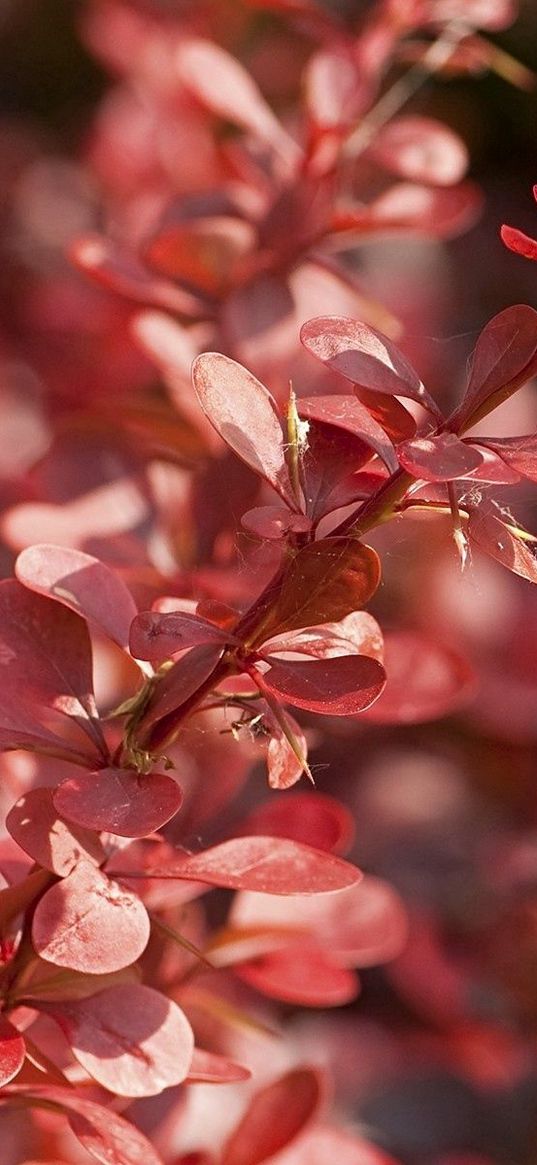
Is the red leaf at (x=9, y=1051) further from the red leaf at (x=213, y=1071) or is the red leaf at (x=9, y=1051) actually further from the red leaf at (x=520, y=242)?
the red leaf at (x=520, y=242)

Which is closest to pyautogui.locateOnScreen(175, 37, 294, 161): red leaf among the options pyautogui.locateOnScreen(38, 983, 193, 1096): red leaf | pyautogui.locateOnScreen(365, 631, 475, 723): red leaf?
pyautogui.locateOnScreen(365, 631, 475, 723): red leaf

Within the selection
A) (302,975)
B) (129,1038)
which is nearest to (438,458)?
(129,1038)

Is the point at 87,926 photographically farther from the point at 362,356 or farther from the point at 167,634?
the point at 362,356

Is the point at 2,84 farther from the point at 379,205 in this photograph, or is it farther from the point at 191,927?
the point at 191,927

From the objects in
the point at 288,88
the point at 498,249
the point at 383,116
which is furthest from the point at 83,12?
the point at 383,116

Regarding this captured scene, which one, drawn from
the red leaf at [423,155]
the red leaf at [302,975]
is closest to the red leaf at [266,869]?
the red leaf at [302,975]

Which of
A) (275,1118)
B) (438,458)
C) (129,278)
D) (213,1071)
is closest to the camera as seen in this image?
(438,458)

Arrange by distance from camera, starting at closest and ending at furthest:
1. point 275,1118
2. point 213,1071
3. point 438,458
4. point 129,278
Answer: point 438,458, point 213,1071, point 275,1118, point 129,278
